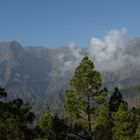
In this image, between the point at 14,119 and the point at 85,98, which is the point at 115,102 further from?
the point at 14,119

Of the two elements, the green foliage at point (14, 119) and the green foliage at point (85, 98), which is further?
the green foliage at point (14, 119)

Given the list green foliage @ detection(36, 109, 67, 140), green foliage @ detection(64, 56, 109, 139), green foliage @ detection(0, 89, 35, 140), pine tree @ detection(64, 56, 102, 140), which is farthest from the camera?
green foliage @ detection(36, 109, 67, 140)

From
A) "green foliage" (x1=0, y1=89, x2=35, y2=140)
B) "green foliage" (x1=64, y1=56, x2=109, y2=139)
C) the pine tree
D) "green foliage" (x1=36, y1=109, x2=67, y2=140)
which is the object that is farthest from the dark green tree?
the pine tree

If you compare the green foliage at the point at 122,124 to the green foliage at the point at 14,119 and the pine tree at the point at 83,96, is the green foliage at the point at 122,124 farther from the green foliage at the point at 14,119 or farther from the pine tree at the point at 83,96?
the green foliage at the point at 14,119

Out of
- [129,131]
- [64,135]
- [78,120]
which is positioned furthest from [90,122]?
[64,135]

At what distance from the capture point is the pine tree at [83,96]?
57.2 meters

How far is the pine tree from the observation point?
57156mm

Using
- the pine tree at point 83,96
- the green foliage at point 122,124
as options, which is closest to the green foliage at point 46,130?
the green foliage at point 122,124

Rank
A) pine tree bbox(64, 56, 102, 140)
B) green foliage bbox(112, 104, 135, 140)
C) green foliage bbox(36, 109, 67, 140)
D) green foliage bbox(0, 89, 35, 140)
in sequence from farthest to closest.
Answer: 1. green foliage bbox(36, 109, 67, 140)
2. green foliage bbox(112, 104, 135, 140)
3. green foliage bbox(0, 89, 35, 140)
4. pine tree bbox(64, 56, 102, 140)

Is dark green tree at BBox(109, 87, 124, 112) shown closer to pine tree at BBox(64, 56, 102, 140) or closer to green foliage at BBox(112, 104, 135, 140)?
green foliage at BBox(112, 104, 135, 140)

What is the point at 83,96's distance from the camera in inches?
2281

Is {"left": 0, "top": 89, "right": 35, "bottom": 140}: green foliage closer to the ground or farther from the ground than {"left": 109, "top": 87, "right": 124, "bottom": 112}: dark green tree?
closer to the ground

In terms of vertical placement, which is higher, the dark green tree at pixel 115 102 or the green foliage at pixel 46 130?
the dark green tree at pixel 115 102

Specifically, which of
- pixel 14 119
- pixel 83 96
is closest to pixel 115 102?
pixel 83 96
